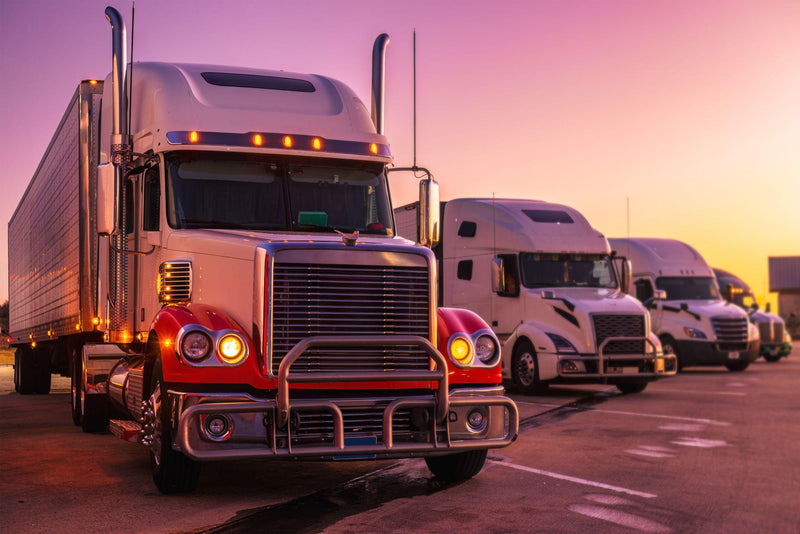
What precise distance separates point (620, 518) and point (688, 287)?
20.2 m

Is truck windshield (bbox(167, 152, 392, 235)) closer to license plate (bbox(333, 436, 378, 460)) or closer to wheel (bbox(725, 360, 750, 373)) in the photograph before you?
license plate (bbox(333, 436, 378, 460))

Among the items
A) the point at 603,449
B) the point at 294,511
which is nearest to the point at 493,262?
the point at 603,449

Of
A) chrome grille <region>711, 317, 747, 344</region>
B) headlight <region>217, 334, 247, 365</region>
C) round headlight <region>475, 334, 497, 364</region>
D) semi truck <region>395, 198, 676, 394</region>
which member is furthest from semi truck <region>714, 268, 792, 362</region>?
headlight <region>217, 334, 247, 365</region>

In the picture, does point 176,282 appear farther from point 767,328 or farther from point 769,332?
point 769,332

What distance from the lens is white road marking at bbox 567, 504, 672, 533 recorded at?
683 cm

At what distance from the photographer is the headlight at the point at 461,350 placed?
8.02 meters

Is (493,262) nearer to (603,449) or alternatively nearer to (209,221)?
(603,449)

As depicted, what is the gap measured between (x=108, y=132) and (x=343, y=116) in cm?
299

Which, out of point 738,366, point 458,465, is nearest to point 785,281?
point 738,366

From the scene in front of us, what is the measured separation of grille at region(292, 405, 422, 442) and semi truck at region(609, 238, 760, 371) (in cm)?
1777

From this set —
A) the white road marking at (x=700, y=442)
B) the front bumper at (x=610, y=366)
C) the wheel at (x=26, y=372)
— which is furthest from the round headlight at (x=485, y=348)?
the wheel at (x=26, y=372)

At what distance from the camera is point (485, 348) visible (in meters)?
8.20

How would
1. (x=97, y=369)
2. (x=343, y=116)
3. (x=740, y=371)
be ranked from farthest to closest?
1. (x=740, y=371)
2. (x=97, y=369)
3. (x=343, y=116)

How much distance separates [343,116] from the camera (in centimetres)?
955
